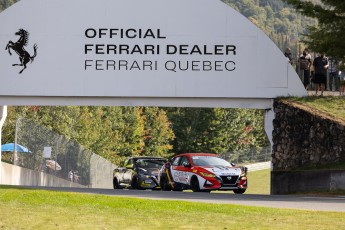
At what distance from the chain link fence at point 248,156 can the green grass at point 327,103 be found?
5242 cm

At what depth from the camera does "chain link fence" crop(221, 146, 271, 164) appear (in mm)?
92750

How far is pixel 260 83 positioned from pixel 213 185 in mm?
7175

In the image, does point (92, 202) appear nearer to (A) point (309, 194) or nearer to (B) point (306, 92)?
(A) point (309, 194)

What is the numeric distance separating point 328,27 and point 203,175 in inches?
239

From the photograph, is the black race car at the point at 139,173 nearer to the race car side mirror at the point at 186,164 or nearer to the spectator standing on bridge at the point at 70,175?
the race car side mirror at the point at 186,164

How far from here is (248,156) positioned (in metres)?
96.1

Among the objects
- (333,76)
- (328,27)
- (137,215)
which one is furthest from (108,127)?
(137,215)

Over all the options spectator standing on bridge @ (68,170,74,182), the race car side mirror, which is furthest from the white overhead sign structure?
spectator standing on bridge @ (68,170,74,182)

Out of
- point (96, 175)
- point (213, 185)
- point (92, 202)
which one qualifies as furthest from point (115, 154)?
point (92, 202)

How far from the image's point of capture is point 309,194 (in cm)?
3155

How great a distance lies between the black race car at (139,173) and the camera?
38.8m

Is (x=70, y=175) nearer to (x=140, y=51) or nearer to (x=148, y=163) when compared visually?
(x=148, y=163)

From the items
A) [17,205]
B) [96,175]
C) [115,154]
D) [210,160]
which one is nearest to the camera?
[17,205]

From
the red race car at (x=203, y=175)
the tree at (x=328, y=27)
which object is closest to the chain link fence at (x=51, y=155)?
the red race car at (x=203, y=175)
